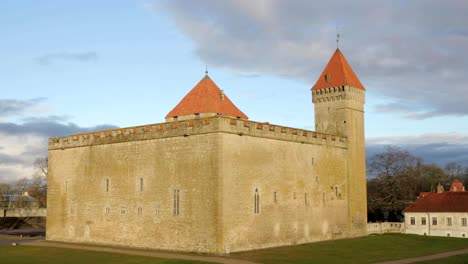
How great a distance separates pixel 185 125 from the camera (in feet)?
116

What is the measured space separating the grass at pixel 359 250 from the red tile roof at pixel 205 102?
38.7 ft

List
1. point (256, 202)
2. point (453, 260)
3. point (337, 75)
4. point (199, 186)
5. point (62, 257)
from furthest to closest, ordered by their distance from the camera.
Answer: point (337, 75)
point (256, 202)
point (199, 186)
point (62, 257)
point (453, 260)

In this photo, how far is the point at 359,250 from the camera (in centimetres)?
3619

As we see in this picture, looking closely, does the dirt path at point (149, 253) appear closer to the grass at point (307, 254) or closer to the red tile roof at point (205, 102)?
the grass at point (307, 254)

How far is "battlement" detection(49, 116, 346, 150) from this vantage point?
33.9 m

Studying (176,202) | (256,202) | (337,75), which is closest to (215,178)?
(176,202)

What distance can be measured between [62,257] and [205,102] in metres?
15.4

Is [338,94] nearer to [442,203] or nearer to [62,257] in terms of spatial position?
[442,203]

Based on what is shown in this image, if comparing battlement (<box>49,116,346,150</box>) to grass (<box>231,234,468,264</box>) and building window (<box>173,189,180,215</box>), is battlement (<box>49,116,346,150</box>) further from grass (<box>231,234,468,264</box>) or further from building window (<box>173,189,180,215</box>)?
grass (<box>231,234,468,264</box>)

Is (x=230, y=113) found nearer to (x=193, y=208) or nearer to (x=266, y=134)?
(x=266, y=134)

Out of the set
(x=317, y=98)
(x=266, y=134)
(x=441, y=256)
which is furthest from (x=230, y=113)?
(x=441, y=256)

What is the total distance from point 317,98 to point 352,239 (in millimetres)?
12709

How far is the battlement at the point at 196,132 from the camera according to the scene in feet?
111

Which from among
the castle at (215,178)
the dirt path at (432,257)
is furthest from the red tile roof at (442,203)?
the dirt path at (432,257)
